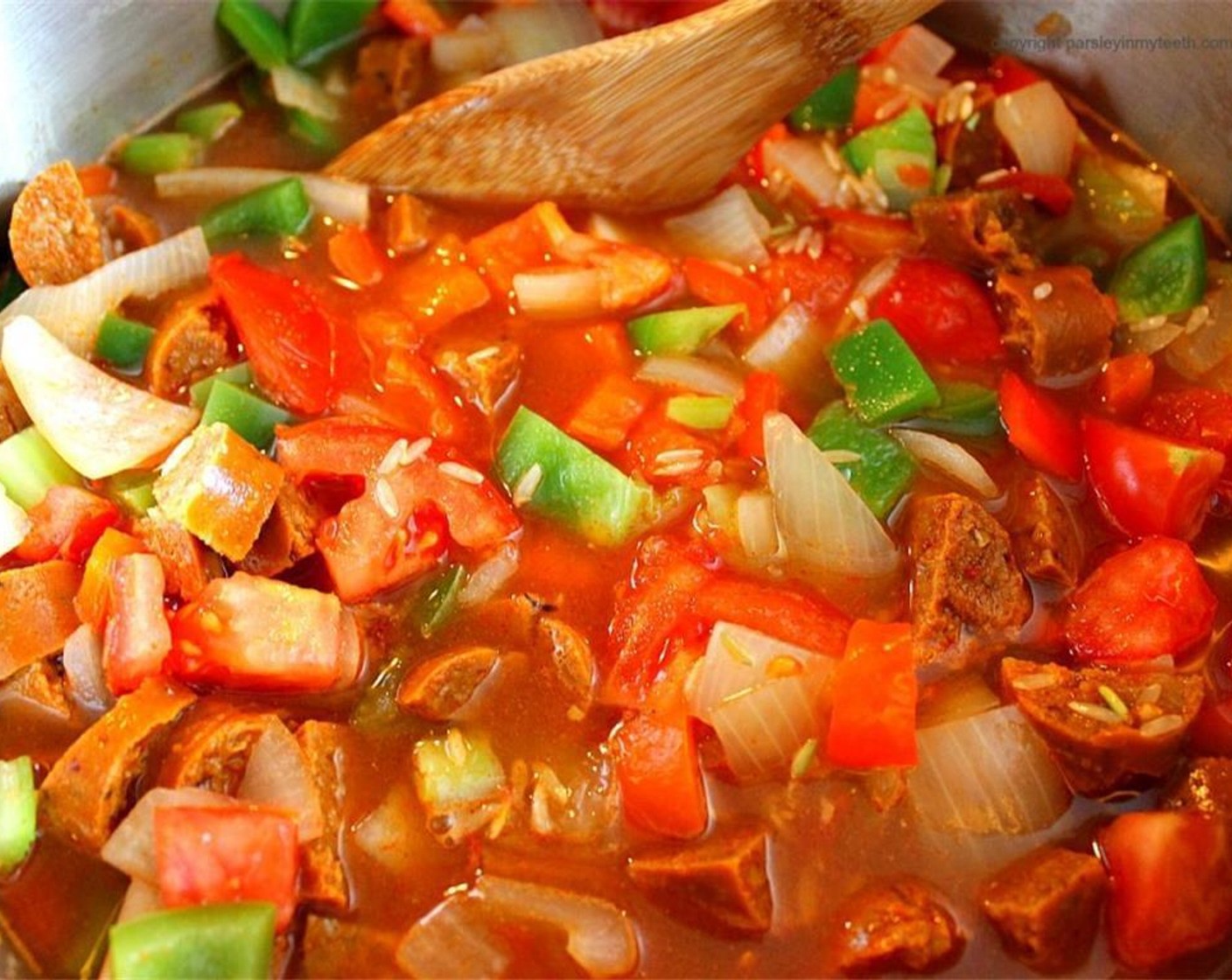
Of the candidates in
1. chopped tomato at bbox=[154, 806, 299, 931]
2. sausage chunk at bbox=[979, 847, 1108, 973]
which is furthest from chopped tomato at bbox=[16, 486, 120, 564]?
sausage chunk at bbox=[979, 847, 1108, 973]

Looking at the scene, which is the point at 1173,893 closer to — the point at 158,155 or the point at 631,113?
the point at 631,113

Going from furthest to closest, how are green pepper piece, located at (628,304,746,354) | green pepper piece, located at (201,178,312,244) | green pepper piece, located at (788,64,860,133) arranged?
green pepper piece, located at (788,64,860,133)
green pepper piece, located at (201,178,312,244)
green pepper piece, located at (628,304,746,354)

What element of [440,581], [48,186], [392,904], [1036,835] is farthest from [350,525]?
[1036,835]

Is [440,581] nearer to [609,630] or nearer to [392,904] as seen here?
[609,630]

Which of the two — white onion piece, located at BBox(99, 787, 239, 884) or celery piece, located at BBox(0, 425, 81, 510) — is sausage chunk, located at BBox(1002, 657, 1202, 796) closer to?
white onion piece, located at BBox(99, 787, 239, 884)

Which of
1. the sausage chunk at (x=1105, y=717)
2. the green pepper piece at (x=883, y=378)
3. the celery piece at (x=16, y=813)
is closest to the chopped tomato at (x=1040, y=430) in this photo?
the green pepper piece at (x=883, y=378)
